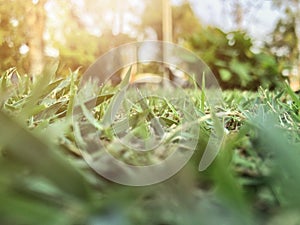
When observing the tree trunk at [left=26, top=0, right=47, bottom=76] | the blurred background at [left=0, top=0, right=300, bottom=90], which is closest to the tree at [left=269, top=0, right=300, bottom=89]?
the blurred background at [left=0, top=0, right=300, bottom=90]

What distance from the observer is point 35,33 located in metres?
1.36

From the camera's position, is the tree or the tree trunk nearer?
the tree trunk

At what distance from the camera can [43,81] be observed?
0.10 metres

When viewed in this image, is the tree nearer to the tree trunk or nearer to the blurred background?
the blurred background

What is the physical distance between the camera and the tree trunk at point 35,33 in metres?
0.97

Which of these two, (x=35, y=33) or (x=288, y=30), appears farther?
(x=288, y=30)

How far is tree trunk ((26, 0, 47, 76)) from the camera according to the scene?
3.20ft

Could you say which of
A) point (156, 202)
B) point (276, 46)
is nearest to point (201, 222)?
point (156, 202)

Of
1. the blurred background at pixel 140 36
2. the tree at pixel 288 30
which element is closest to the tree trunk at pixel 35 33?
the blurred background at pixel 140 36

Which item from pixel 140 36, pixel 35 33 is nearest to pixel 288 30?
pixel 140 36

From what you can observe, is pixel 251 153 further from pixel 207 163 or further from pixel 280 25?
pixel 280 25

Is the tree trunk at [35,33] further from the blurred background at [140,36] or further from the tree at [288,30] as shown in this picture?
the tree at [288,30]

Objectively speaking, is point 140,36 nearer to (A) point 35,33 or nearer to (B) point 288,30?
(B) point 288,30

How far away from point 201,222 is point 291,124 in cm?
17
